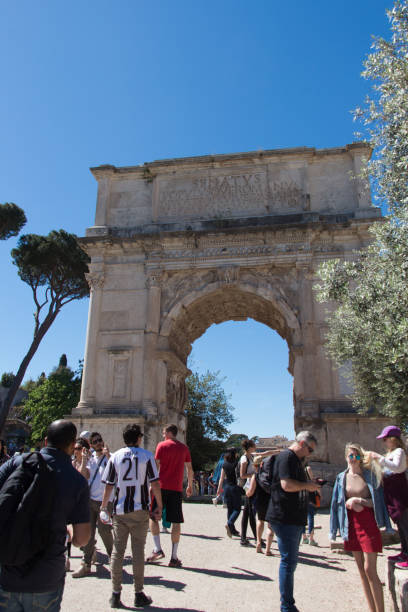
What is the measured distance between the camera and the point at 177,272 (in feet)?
50.6

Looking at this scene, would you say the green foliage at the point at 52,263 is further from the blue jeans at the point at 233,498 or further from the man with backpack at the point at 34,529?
the man with backpack at the point at 34,529

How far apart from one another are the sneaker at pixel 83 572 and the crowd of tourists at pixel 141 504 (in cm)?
1

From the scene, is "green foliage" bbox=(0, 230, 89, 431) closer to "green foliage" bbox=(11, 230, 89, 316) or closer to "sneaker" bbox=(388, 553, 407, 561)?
"green foliage" bbox=(11, 230, 89, 316)

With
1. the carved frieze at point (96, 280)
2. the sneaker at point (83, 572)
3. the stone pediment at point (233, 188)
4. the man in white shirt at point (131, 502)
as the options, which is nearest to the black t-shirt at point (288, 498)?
the man in white shirt at point (131, 502)

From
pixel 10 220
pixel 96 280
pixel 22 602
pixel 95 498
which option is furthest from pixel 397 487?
pixel 10 220

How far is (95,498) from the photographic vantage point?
18.3ft

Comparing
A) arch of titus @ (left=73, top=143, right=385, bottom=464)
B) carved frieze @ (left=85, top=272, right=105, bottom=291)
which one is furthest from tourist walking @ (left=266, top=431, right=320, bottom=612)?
carved frieze @ (left=85, top=272, right=105, bottom=291)

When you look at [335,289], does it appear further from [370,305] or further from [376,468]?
[376,468]

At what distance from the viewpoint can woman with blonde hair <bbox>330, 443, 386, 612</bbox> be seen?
153 inches

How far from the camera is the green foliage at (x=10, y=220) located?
23.4 meters

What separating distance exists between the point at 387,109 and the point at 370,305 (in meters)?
3.92

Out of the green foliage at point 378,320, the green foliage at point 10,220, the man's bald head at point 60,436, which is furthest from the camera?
the green foliage at point 10,220

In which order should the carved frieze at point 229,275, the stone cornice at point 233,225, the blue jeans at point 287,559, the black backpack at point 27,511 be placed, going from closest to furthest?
the black backpack at point 27,511 → the blue jeans at point 287,559 → the stone cornice at point 233,225 → the carved frieze at point 229,275

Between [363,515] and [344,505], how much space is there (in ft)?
0.80
